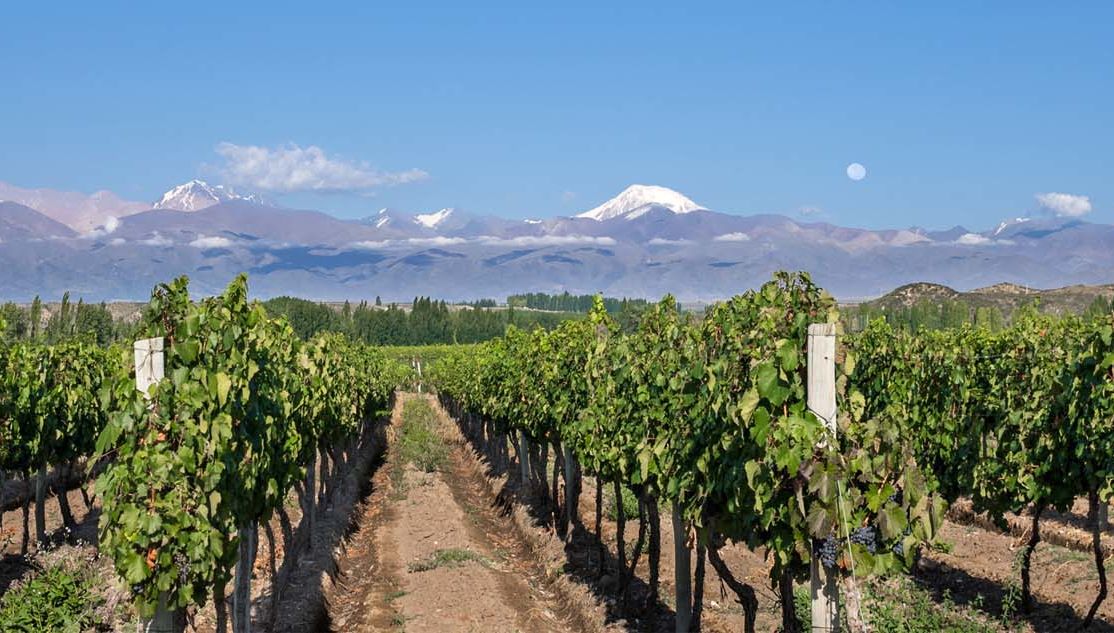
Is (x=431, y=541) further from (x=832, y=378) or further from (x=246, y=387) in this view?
(x=832, y=378)

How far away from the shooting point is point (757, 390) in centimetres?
783

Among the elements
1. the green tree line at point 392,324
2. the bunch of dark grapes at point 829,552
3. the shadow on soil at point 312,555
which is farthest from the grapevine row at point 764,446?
the green tree line at point 392,324

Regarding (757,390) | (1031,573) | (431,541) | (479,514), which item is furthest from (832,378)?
(479,514)

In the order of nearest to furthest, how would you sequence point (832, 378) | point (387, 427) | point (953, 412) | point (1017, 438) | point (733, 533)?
point (832, 378)
point (733, 533)
point (1017, 438)
point (953, 412)
point (387, 427)

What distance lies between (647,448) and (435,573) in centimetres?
743

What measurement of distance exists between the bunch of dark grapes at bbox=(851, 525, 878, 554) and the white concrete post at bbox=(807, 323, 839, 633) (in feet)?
0.93

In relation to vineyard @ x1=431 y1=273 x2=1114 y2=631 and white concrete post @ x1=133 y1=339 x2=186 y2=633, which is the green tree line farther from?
white concrete post @ x1=133 y1=339 x2=186 y2=633

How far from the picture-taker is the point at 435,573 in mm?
18516

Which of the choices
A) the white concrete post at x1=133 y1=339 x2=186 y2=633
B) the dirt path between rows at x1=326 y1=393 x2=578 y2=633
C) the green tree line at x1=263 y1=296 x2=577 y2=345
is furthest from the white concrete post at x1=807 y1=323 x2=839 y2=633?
the green tree line at x1=263 y1=296 x2=577 y2=345

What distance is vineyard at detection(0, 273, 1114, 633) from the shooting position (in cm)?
751

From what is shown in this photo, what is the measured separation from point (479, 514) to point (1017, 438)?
15.9 meters

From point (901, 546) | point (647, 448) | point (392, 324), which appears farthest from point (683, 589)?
point (392, 324)

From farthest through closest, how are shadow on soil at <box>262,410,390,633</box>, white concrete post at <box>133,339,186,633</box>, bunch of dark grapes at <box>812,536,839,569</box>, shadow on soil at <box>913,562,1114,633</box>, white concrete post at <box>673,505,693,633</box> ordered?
shadow on soil at <box>262,410,390,633</box>
shadow on soil at <box>913,562,1114,633</box>
white concrete post at <box>673,505,693,633</box>
white concrete post at <box>133,339,186,633</box>
bunch of dark grapes at <box>812,536,839,569</box>

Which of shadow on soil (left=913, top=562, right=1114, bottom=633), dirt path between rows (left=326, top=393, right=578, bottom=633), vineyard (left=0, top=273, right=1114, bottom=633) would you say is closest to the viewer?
vineyard (left=0, top=273, right=1114, bottom=633)
